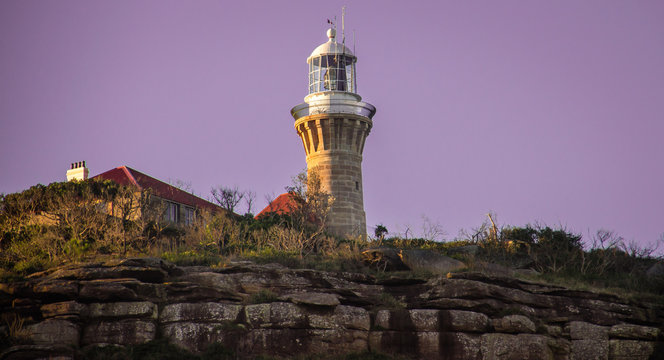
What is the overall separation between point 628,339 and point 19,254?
21270 millimetres

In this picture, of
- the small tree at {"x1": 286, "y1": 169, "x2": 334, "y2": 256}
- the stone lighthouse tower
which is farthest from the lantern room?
the small tree at {"x1": 286, "y1": 169, "x2": 334, "y2": 256}

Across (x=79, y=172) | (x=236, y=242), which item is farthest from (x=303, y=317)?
(x=79, y=172)

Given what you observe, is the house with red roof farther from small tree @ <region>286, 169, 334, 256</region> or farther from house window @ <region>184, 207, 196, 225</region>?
small tree @ <region>286, 169, 334, 256</region>

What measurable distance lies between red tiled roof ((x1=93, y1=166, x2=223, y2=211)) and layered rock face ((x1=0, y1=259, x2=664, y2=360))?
15.9m

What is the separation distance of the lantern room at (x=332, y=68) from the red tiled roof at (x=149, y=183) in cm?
889

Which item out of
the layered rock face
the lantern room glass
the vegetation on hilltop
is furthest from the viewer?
the lantern room glass

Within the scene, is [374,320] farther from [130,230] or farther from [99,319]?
[130,230]

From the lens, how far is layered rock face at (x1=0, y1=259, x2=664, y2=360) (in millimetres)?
18422

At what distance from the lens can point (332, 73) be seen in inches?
1430

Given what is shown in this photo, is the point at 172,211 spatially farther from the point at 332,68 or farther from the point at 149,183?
the point at 332,68

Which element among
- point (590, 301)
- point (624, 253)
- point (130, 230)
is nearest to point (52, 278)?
point (130, 230)

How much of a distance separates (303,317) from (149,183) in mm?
21048

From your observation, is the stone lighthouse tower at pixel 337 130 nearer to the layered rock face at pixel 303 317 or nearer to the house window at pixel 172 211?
the house window at pixel 172 211

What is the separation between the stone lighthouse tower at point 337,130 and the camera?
33875mm
